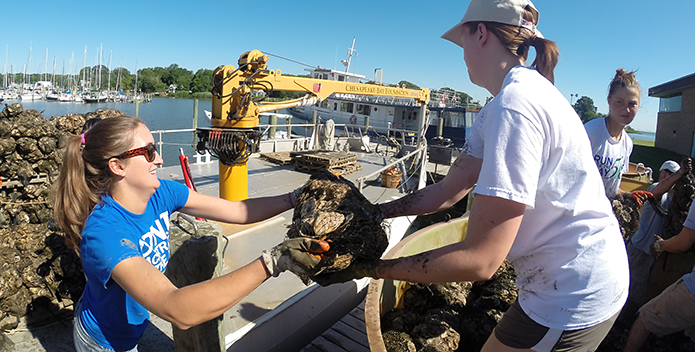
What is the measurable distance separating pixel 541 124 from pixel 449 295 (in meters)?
2.22

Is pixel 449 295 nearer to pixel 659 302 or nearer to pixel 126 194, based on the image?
pixel 659 302

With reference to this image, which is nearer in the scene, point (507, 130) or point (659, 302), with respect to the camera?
point (507, 130)

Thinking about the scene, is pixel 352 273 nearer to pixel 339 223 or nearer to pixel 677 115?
pixel 339 223

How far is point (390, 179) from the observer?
890 cm

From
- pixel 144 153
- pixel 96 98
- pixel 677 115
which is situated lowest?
pixel 144 153

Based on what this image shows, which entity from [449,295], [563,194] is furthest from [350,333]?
[563,194]

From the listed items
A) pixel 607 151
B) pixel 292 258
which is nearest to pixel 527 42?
pixel 292 258

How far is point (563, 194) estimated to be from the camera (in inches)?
47.6

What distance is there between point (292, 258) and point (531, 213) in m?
0.87

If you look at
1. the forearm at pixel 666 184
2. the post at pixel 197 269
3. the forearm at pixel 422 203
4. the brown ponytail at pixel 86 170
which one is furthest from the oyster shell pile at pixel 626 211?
the brown ponytail at pixel 86 170

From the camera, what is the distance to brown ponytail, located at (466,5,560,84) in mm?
1351

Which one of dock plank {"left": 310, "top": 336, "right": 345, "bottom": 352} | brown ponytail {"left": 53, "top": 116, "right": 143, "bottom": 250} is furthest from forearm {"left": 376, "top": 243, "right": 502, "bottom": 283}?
dock plank {"left": 310, "top": 336, "right": 345, "bottom": 352}

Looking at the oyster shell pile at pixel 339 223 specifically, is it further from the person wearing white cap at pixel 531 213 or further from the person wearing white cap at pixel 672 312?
the person wearing white cap at pixel 672 312

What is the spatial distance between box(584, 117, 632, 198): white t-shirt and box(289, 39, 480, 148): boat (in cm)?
2061
